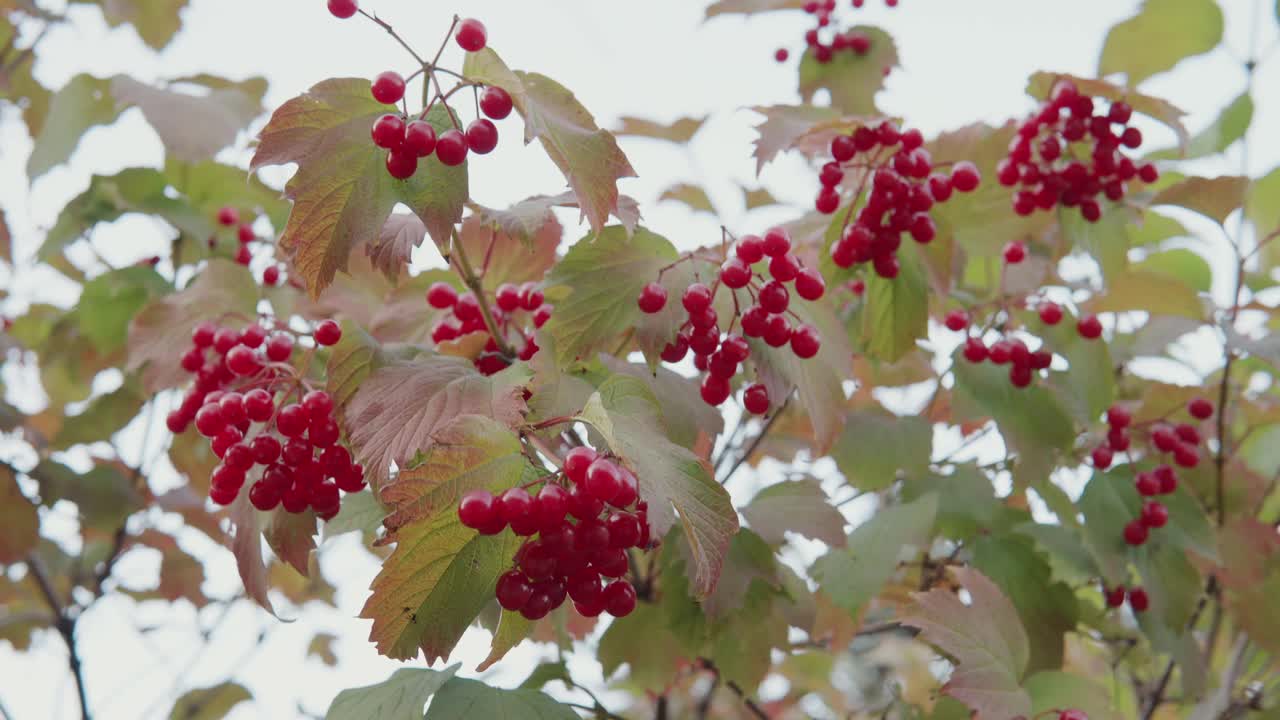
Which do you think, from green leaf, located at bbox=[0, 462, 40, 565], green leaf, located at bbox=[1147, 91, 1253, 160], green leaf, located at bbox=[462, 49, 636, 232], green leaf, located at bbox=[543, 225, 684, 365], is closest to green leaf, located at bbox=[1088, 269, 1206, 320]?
green leaf, located at bbox=[1147, 91, 1253, 160]

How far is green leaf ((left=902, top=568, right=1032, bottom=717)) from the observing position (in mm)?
1122

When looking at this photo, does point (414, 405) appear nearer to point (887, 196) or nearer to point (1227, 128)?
point (887, 196)

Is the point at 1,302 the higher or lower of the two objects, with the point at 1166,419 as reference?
higher

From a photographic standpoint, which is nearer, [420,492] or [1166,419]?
[420,492]

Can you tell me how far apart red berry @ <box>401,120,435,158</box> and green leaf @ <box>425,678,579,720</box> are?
0.58 meters

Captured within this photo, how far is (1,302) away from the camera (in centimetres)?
242

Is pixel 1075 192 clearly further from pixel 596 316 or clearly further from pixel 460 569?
pixel 460 569

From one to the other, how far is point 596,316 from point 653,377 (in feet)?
0.35

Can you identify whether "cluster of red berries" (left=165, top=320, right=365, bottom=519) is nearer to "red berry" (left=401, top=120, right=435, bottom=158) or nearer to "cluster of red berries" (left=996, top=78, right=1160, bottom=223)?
"red berry" (left=401, top=120, right=435, bottom=158)

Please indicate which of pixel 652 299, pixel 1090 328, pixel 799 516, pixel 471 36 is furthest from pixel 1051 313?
pixel 471 36

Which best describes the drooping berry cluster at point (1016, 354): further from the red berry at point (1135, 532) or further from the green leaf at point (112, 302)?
the green leaf at point (112, 302)

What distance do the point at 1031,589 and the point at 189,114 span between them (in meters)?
1.76

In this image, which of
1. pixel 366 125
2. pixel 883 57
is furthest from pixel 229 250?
pixel 883 57

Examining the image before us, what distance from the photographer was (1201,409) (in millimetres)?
1742
